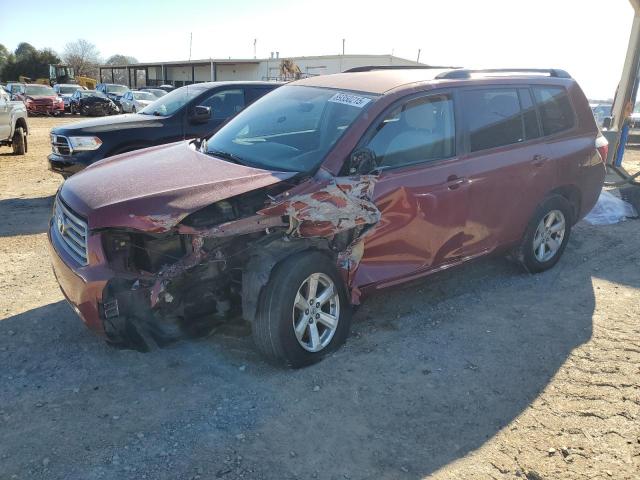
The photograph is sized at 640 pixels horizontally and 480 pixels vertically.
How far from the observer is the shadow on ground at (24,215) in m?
6.64

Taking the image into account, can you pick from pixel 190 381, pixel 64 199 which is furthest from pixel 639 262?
pixel 64 199

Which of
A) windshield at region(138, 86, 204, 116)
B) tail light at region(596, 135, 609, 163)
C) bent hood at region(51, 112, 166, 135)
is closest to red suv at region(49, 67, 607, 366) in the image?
tail light at region(596, 135, 609, 163)

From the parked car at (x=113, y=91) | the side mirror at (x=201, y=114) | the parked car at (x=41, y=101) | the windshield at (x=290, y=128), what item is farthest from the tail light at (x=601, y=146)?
the parked car at (x=113, y=91)

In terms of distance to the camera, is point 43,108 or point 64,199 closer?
point 64,199

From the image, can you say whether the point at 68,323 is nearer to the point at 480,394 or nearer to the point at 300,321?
the point at 300,321

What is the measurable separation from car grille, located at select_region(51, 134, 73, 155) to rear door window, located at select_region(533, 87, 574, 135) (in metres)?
6.07

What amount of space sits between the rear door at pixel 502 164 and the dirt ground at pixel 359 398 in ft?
2.25

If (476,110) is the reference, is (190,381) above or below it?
below

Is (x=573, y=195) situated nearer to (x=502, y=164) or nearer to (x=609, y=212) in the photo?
(x=502, y=164)

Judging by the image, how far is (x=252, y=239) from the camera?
3531 mm

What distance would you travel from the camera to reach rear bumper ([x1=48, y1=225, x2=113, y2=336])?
10.5ft

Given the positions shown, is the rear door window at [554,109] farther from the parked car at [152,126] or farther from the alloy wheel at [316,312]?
the parked car at [152,126]

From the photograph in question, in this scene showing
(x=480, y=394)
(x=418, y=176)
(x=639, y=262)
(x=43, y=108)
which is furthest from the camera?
(x=43, y=108)

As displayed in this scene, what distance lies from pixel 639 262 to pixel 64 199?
5703 millimetres
